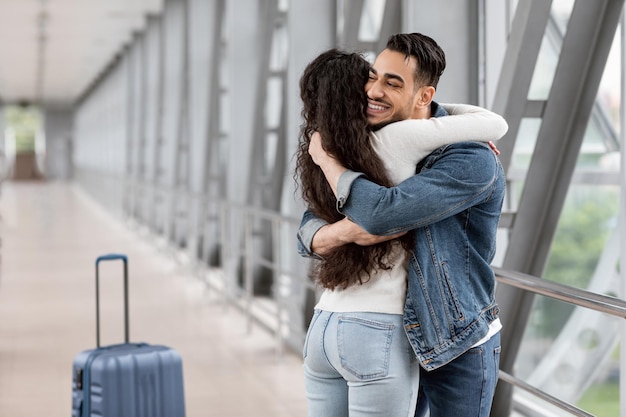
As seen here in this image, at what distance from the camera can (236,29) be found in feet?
18.4

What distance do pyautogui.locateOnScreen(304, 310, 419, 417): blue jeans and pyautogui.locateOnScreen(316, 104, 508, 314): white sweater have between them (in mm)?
17

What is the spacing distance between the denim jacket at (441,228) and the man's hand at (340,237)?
0.02 metres

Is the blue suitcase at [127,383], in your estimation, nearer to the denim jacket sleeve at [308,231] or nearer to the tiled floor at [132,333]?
the tiled floor at [132,333]

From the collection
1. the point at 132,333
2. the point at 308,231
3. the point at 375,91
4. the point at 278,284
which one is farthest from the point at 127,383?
the point at 132,333

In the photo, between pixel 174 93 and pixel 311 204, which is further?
pixel 174 93

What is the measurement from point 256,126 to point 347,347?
4.35 meters

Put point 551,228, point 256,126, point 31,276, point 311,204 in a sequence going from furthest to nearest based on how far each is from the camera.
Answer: point 31,276, point 256,126, point 551,228, point 311,204

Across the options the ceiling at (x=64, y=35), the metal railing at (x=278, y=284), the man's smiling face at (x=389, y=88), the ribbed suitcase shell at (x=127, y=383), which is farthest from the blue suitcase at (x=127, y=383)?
the ceiling at (x=64, y=35)

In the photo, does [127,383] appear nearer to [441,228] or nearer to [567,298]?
[567,298]

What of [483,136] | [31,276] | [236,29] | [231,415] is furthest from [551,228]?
[31,276]

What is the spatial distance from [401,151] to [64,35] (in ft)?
36.2

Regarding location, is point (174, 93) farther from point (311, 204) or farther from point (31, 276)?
point (311, 204)

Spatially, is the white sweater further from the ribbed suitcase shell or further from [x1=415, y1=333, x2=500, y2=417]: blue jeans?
the ribbed suitcase shell

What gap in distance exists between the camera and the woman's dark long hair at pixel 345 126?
3.78 feet
